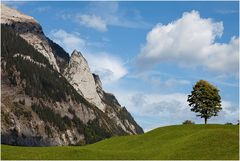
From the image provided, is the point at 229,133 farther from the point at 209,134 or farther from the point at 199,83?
the point at 199,83

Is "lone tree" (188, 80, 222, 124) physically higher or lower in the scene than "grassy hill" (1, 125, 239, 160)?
higher

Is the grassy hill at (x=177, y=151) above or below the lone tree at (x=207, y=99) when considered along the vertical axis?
below

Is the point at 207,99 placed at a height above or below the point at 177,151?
above

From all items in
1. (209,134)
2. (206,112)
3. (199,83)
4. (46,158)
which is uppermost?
(199,83)

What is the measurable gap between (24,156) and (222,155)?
26387 millimetres

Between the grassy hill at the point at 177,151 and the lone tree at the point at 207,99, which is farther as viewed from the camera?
the lone tree at the point at 207,99

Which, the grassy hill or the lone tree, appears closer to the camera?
the grassy hill

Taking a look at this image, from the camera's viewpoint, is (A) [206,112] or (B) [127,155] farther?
(A) [206,112]

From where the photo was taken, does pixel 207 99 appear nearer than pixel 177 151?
No

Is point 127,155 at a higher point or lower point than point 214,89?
lower

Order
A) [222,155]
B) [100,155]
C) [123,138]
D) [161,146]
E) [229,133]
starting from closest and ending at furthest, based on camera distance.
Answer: [222,155], [100,155], [229,133], [161,146], [123,138]

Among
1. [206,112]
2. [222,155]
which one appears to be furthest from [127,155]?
[206,112]

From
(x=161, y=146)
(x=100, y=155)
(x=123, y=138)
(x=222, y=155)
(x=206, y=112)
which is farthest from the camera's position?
(x=206, y=112)

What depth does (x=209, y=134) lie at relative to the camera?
230ft
